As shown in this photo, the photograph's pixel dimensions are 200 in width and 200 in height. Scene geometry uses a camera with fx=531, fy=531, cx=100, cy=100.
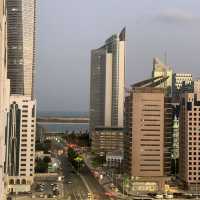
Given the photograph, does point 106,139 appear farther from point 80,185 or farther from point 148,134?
point 148,134

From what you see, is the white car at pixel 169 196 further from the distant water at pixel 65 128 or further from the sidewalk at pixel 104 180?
the distant water at pixel 65 128

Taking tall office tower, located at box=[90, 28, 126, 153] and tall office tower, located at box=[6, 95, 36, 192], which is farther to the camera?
tall office tower, located at box=[90, 28, 126, 153]

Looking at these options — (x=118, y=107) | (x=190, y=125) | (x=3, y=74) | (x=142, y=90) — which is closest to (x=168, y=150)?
(x=190, y=125)

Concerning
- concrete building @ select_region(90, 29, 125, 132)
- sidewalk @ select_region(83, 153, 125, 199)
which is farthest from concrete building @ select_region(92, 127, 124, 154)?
sidewalk @ select_region(83, 153, 125, 199)

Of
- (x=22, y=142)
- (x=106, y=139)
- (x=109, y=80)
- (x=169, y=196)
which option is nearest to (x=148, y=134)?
(x=169, y=196)

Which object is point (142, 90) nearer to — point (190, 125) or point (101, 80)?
point (190, 125)

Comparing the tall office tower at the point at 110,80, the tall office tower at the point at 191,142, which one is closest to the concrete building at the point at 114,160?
the tall office tower at the point at 191,142

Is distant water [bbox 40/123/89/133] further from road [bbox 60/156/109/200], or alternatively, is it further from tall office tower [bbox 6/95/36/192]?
tall office tower [bbox 6/95/36/192]
